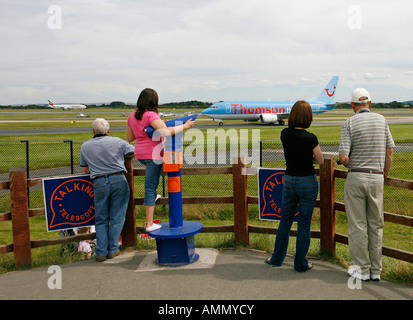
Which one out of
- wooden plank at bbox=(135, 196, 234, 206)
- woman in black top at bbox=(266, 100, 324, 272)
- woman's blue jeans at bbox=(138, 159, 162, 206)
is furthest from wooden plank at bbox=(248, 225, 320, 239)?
woman's blue jeans at bbox=(138, 159, 162, 206)

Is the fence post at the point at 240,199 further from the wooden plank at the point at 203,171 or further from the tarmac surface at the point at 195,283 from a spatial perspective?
the tarmac surface at the point at 195,283

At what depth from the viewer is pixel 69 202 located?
5.04 meters

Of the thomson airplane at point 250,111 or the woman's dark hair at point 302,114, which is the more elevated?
the thomson airplane at point 250,111

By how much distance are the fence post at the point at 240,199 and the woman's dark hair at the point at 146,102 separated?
1.31 metres

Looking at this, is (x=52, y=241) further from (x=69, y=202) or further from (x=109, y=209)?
(x=109, y=209)

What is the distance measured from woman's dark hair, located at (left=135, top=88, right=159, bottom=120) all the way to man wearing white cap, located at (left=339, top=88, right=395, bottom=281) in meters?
2.12

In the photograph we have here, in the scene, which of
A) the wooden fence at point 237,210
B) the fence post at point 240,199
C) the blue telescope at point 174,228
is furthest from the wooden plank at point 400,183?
the blue telescope at point 174,228

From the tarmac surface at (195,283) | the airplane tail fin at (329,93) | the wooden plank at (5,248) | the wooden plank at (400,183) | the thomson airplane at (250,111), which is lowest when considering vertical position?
the tarmac surface at (195,283)

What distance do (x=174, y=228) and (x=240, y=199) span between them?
3.28 ft

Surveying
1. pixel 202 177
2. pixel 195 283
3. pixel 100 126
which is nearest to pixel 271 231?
pixel 195 283

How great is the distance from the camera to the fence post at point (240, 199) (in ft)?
16.9

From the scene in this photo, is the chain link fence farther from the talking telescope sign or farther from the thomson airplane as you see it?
the thomson airplane

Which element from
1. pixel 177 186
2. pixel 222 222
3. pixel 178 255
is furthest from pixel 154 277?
pixel 222 222

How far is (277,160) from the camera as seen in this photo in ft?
51.6
